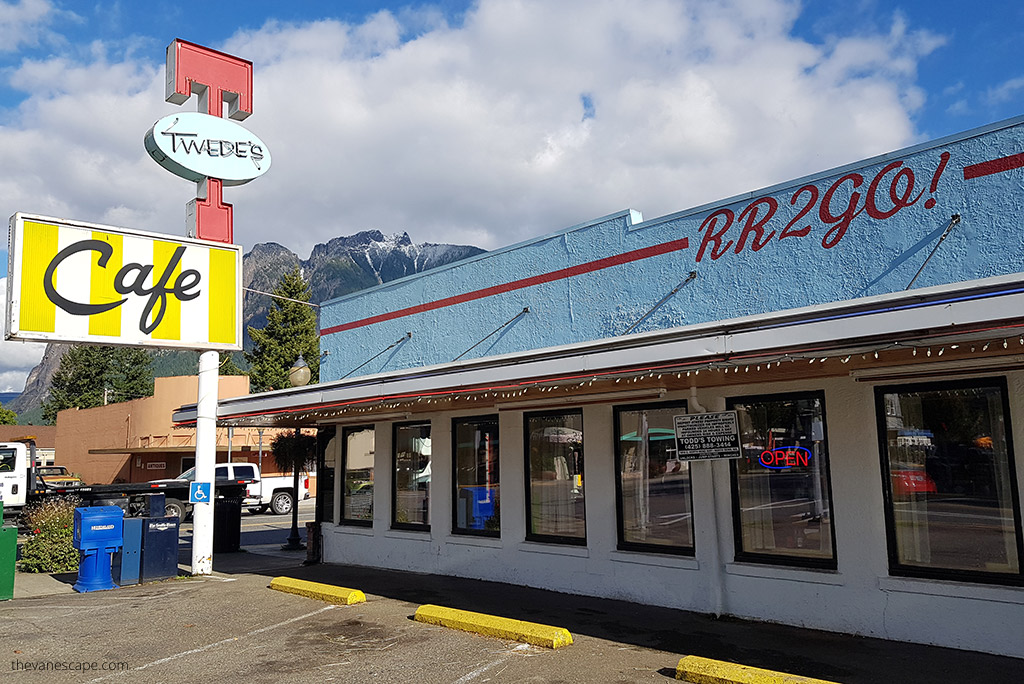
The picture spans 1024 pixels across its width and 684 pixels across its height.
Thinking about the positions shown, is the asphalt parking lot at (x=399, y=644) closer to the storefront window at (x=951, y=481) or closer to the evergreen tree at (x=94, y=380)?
the storefront window at (x=951, y=481)

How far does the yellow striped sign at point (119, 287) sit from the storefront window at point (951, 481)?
10686mm

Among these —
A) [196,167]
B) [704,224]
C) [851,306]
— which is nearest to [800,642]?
[851,306]

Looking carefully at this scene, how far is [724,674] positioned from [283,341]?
56870 mm

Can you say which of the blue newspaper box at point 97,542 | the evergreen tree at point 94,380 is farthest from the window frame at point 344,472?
the evergreen tree at point 94,380

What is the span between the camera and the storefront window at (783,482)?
859cm

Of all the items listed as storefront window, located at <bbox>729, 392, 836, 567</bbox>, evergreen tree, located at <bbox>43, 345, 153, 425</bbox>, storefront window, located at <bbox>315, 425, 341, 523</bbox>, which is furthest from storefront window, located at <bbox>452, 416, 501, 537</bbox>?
evergreen tree, located at <bbox>43, 345, 153, 425</bbox>

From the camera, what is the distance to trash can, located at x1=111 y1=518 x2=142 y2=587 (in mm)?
12680

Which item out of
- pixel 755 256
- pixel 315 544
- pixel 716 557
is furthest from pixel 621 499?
pixel 315 544

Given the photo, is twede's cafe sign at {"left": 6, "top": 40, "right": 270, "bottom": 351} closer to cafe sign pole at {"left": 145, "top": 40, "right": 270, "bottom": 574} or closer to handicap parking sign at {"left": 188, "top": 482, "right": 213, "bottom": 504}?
cafe sign pole at {"left": 145, "top": 40, "right": 270, "bottom": 574}

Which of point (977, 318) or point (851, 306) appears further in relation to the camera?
point (851, 306)

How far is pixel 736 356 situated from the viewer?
279 inches

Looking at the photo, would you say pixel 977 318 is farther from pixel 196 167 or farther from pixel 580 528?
pixel 196 167

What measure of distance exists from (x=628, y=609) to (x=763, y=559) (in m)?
1.79

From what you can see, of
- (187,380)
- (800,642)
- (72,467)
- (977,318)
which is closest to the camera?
(977,318)
